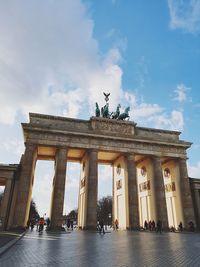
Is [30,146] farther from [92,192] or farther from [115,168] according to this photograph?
[115,168]

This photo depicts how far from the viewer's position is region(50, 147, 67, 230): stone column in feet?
100

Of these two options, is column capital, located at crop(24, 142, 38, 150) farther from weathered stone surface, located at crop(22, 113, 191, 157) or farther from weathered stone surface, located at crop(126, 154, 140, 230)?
weathered stone surface, located at crop(126, 154, 140, 230)

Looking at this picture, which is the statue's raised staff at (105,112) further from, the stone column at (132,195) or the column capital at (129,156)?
the stone column at (132,195)

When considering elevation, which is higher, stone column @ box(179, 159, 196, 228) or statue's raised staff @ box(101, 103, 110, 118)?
statue's raised staff @ box(101, 103, 110, 118)

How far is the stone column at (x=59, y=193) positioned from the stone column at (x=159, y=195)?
1449 cm

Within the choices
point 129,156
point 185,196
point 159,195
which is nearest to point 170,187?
point 185,196

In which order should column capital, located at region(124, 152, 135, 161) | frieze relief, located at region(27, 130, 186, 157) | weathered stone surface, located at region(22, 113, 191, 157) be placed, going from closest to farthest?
frieze relief, located at region(27, 130, 186, 157), weathered stone surface, located at region(22, 113, 191, 157), column capital, located at region(124, 152, 135, 161)

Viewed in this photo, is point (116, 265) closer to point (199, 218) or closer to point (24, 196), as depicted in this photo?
point (24, 196)

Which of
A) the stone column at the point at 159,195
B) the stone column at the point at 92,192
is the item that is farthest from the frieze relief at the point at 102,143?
the stone column at the point at 159,195

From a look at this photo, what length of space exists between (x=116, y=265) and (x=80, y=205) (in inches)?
1296

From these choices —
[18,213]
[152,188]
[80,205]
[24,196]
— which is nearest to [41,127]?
[24,196]

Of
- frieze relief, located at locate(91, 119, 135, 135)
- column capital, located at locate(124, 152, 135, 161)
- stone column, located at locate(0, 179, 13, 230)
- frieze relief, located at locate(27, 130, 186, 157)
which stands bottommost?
stone column, located at locate(0, 179, 13, 230)

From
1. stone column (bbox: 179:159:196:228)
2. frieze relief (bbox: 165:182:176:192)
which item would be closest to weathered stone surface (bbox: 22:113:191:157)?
stone column (bbox: 179:159:196:228)

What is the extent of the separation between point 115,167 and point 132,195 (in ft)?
31.9
